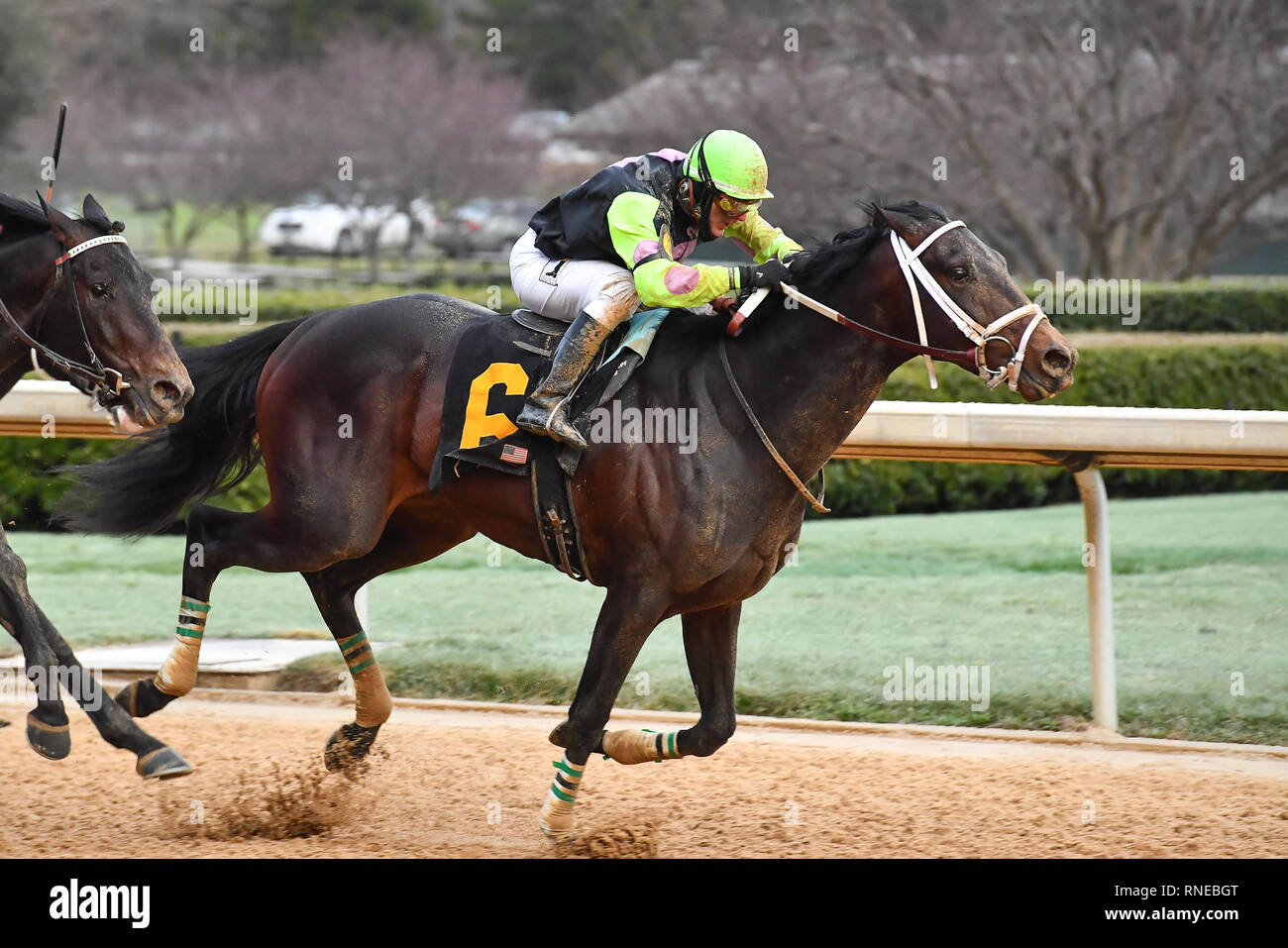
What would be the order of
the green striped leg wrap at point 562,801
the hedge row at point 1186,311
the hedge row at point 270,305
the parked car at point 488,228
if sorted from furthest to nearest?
the parked car at point 488,228, the hedge row at point 270,305, the hedge row at point 1186,311, the green striped leg wrap at point 562,801

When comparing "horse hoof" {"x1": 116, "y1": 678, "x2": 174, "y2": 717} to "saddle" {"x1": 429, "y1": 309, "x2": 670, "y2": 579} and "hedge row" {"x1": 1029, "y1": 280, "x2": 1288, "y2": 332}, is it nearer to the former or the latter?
"saddle" {"x1": 429, "y1": 309, "x2": 670, "y2": 579}

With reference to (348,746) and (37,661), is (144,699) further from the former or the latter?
(348,746)

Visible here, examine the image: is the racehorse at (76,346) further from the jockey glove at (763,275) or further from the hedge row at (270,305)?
the hedge row at (270,305)

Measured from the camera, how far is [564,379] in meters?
4.45

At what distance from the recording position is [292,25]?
3522cm

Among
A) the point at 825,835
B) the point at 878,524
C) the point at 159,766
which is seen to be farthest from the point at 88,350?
the point at 878,524

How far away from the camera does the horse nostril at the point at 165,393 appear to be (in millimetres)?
4277

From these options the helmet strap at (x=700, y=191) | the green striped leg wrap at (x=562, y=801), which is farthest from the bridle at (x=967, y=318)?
the green striped leg wrap at (x=562, y=801)

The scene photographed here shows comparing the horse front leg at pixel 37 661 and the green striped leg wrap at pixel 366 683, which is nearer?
the horse front leg at pixel 37 661

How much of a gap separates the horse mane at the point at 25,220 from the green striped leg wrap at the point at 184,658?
117cm

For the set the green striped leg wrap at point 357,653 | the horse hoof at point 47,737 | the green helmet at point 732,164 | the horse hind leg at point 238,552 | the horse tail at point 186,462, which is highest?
the green helmet at point 732,164

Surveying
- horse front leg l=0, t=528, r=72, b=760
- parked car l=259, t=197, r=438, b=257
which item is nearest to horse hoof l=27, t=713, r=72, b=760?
horse front leg l=0, t=528, r=72, b=760

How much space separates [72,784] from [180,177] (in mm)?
24081

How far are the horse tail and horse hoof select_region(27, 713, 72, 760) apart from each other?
37.8 inches
